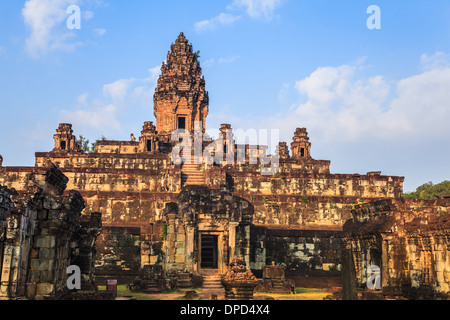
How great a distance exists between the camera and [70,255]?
54.6 ft

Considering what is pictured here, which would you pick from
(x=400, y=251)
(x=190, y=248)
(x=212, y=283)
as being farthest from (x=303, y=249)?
(x=400, y=251)

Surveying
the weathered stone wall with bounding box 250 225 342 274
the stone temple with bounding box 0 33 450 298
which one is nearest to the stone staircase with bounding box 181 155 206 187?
the stone temple with bounding box 0 33 450 298

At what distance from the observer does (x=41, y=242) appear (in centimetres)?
1421

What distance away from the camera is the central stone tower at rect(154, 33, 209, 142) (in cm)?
4709

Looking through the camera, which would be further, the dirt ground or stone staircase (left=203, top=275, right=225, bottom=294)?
stone staircase (left=203, top=275, right=225, bottom=294)

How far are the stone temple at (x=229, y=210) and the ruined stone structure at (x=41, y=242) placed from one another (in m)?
0.24

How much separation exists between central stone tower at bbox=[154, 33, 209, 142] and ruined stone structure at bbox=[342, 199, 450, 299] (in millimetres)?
26884

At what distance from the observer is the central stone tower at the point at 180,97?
47.1m

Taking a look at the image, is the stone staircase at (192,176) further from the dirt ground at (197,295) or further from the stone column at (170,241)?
the dirt ground at (197,295)

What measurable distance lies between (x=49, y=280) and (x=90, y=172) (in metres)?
19.6

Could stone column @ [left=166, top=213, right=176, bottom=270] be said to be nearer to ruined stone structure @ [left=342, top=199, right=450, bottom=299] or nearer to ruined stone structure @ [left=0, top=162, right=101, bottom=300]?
ruined stone structure @ [left=0, top=162, right=101, bottom=300]

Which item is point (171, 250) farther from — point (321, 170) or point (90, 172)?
point (321, 170)

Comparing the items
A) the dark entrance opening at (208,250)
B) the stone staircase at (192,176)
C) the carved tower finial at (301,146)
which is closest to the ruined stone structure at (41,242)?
the dark entrance opening at (208,250)
